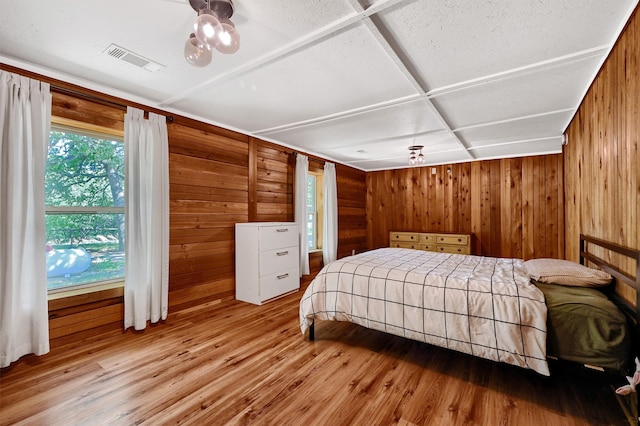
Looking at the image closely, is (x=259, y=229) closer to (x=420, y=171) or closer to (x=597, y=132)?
(x=597, y=132)

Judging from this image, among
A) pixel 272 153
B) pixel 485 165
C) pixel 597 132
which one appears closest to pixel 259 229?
pixel 272 153

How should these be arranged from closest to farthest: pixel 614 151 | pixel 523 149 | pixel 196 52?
pixel 196 52, pixel 614 151, pixel 523 149

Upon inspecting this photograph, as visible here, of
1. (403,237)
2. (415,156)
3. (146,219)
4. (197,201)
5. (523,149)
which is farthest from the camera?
(403,237)

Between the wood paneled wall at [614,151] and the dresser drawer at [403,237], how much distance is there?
282cm

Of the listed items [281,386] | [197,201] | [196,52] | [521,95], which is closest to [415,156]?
[521,95]

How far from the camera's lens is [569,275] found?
1.86m

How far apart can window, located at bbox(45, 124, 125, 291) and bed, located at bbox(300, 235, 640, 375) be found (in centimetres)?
197

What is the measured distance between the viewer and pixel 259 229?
332 cm

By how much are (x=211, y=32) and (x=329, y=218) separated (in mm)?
4006

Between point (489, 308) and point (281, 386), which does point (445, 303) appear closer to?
point (489, 308)

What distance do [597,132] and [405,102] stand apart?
1.49m

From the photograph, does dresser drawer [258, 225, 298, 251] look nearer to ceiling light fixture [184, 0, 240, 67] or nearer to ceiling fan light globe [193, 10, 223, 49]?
ceiling light fixture [184, 0, 240, 67]

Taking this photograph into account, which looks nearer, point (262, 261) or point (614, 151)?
point (614, 151)

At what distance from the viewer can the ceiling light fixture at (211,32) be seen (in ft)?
4.19
